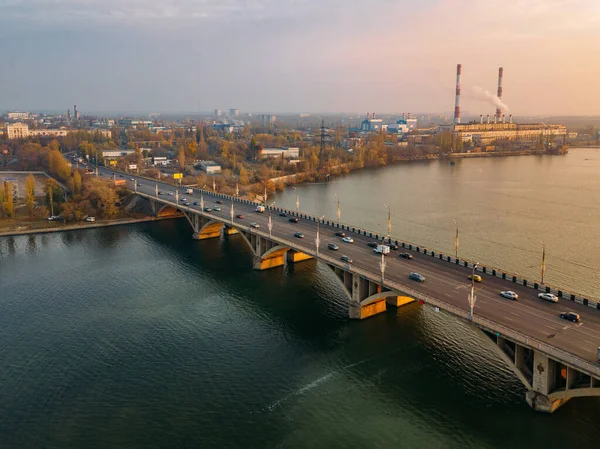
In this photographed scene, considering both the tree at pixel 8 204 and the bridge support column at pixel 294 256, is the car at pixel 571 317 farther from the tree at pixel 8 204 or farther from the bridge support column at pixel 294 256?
the tree at pixel 8 204

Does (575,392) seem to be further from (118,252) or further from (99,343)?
(118,252)

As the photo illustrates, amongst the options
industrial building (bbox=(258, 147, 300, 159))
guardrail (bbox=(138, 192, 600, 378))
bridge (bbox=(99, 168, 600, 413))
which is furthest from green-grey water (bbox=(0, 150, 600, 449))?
industrial building (bbox=(258, 147, 300, 159))

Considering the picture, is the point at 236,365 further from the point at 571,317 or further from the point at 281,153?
the point at 281,153

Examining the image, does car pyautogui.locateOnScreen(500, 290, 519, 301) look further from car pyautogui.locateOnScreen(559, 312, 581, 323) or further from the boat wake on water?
the boat wake on water

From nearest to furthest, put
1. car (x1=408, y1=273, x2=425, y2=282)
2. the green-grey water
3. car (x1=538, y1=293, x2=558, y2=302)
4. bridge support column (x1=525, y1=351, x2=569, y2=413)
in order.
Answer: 1. bridge support column (x1=525, y1=351, x2=569, y2=413)
2. the green-grey water
3. car (x1=538, y1=293, x2=558, y2=302)
4. car (x1=408, y1=273, x2=425, y2=282)

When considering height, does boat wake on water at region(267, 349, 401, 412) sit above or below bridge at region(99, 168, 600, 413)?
below

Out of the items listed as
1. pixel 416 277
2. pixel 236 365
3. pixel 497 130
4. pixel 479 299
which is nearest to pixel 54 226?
pixel 236 365
